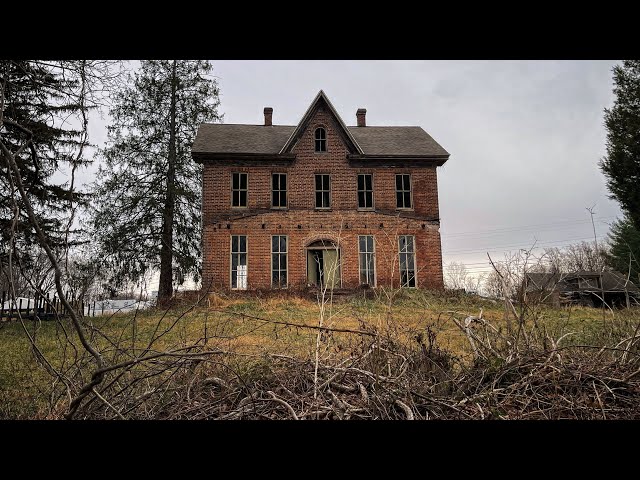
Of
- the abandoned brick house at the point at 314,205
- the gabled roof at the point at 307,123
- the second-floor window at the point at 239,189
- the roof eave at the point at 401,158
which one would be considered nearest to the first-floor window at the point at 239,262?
the abandoned brick house at the point at 314,205

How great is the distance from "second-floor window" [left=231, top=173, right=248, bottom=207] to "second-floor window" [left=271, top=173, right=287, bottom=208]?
1138 millimetres

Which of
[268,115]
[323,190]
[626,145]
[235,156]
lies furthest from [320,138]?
[626,145]

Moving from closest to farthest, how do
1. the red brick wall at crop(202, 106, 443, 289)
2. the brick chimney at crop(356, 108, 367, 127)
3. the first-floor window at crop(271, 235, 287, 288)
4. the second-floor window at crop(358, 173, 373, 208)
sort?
1. the first-floor window at crop(271, 235, 287, 288)
2. the red brick wall at crop(202, 106, 443, 289)
3. the second-floor window at crop(358, 173, 373, 208)
4. the brick chimney at crop(356, 108, 367, 127)

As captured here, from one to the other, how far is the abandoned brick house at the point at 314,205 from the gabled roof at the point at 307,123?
0.14ft

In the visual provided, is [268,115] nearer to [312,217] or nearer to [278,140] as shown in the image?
[278,140]

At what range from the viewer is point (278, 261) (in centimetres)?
1689

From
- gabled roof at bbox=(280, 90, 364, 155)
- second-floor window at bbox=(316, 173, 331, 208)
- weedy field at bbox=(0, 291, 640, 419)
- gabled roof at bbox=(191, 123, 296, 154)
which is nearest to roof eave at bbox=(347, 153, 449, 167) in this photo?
gabled roof at bbox=(280, 90, 364, 155)

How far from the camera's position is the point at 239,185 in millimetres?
17484

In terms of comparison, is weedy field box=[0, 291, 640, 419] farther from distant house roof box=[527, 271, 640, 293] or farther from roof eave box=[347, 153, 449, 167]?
roof eave box=[347, 153, 449, 167]

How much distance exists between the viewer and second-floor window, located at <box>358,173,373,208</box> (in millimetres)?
17850

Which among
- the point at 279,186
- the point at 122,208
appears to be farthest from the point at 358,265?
the point at 122,208

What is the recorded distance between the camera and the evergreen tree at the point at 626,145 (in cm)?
1794

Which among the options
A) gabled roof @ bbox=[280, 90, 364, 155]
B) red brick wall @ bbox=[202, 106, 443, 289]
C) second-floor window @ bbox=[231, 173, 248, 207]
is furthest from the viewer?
gabled roof @ bbox=[280, 90, 364, 155]

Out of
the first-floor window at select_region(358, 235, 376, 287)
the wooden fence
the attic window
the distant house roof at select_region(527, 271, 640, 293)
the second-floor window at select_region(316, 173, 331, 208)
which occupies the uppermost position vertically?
the attic window
